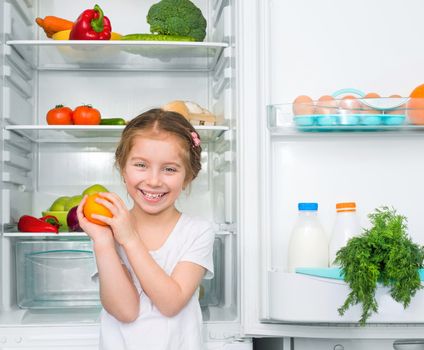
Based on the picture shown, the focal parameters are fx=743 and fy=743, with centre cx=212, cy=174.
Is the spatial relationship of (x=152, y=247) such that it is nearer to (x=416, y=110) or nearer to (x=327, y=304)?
(x=327, y=304)

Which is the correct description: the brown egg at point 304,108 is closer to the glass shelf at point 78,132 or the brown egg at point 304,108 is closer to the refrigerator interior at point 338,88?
the refrigerator interior at point 338,88

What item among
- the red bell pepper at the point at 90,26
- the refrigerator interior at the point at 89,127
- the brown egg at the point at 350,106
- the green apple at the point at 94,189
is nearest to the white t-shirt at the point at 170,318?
the refrigerator interior at the point at 89,127

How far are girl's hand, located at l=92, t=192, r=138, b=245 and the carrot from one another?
0.99m

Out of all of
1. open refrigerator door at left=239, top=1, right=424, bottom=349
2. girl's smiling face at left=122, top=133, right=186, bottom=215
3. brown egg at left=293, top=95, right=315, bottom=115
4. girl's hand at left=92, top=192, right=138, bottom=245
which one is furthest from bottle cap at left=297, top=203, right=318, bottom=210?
girl's hand at left=92, top=192, right=138, bottom=245

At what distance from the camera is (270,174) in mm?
2004

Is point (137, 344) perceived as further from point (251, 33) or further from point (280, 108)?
point (251, 33)

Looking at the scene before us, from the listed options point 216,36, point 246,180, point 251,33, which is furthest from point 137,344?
point 216,36

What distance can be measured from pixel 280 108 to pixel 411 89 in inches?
17.0

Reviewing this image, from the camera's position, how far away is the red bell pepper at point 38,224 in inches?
89.2

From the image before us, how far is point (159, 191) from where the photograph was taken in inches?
66.3

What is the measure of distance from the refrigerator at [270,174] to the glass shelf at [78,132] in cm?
1

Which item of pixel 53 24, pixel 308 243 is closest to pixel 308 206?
pixel 308 243

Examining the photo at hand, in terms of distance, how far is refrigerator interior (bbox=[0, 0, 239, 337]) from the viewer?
88.0 inches

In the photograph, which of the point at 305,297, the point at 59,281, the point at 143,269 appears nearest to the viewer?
the point at 143,269
